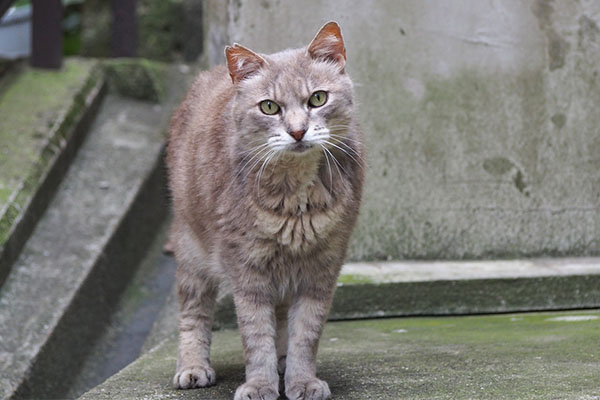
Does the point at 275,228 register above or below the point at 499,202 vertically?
above

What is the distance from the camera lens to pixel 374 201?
4.56 metres

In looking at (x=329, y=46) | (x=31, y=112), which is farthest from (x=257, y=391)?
(x=31, y=112)

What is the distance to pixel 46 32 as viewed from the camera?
243 inches

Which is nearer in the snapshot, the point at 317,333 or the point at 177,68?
the point at 317,333

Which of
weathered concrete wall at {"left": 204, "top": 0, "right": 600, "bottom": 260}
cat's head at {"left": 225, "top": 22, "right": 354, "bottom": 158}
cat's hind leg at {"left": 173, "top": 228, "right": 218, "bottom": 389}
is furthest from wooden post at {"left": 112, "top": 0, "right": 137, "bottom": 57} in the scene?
cat's head at {"left": 225, "top": 22, "right": 354, "bottom": 158}

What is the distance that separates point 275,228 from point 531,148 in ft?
6.91

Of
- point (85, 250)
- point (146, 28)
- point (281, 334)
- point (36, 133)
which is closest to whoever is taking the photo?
point (281, 334)

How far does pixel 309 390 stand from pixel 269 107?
3.16 feet

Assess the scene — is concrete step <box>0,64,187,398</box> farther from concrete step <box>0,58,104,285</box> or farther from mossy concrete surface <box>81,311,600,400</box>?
mossy concrete surface <box>81,311,600,400</box>

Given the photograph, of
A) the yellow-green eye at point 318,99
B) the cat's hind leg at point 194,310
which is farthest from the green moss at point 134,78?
the yellow-green eye at point 318,99

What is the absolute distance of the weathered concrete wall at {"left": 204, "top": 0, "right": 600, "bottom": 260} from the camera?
14.7 feet

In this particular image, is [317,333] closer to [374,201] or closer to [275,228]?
[275,228]

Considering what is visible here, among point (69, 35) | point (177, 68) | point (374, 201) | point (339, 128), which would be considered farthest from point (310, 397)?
point (69, 35)

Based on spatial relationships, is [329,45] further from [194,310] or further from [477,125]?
[477,125]
